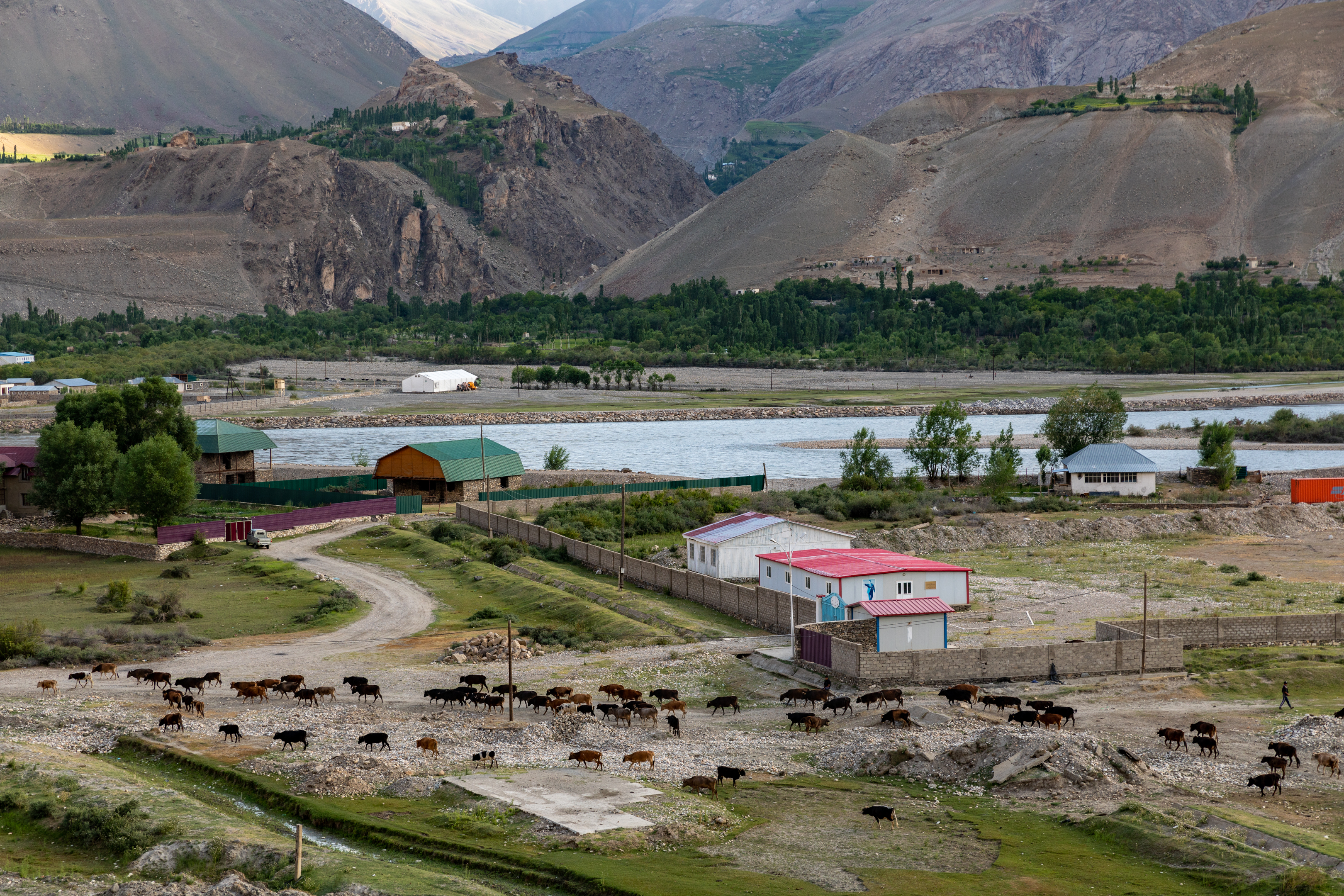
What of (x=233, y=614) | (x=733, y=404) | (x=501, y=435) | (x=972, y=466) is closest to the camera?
(x=233, y=614)

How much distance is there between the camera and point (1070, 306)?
608 ft

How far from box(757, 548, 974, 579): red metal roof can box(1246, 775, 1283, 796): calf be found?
14.0 m

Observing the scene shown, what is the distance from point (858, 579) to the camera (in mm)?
37500

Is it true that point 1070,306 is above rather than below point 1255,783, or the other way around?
above

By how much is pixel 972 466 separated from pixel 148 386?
41.6 meters

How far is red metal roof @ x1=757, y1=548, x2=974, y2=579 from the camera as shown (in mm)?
38031

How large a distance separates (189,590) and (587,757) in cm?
2417

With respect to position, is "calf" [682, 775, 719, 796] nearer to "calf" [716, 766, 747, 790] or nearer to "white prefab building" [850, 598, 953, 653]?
"calf" [716, 766, 747, 790]

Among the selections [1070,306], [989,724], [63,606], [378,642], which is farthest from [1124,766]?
[1070,306]

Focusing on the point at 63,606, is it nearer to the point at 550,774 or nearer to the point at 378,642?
the point at 378,642

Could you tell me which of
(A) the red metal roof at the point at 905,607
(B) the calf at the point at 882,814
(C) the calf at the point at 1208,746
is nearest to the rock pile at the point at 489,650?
(A) the red metal roof at the point at 905,607

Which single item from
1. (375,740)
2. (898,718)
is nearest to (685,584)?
(898,718)

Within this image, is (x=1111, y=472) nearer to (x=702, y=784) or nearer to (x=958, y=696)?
(x=958, y=696)

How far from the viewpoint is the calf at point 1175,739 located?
2748 centimetres
